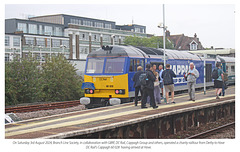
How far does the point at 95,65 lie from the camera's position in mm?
18109

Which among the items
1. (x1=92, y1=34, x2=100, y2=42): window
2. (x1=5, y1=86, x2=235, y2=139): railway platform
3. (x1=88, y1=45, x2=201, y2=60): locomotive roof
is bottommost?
(x1=5, y1=86, x2=235, y2=139): railway platform

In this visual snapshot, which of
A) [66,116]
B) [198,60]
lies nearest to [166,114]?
[66,116]

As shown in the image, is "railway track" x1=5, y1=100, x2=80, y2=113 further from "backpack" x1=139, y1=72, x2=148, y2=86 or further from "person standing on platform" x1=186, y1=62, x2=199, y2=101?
"person standing on platform" x1=186, y1=62, x2=199, y2=101

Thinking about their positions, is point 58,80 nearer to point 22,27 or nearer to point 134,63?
point 134,63

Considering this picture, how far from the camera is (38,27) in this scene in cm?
6353

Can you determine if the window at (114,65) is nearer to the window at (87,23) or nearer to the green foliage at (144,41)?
the green foliage at (144,41)

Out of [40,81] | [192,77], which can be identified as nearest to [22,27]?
[40,81]

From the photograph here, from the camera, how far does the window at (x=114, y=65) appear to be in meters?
17.2

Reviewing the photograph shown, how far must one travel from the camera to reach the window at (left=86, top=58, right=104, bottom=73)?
17.9 metres

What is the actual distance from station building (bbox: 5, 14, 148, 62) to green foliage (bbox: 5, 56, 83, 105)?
2547 centimetres

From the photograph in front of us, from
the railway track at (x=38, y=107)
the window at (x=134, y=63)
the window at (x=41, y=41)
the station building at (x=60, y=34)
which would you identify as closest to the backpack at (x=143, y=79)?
the window at (x=134, y=63)

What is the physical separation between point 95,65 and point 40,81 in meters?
9.66

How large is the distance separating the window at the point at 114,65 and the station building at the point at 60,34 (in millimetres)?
36178

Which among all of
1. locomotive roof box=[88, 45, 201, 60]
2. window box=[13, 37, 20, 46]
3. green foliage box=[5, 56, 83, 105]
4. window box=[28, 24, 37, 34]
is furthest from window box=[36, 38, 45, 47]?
locomotive roof box=[88, 45, 201, 60]
